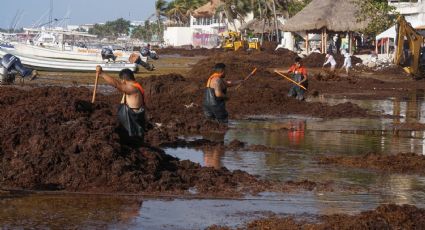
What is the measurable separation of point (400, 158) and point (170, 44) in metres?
111

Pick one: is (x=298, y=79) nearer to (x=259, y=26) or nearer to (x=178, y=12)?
(x=259, y=26)

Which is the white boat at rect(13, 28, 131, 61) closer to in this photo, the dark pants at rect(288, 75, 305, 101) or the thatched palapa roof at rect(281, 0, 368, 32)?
the thatched palapa roof at rect(281, 0, 368, 32)

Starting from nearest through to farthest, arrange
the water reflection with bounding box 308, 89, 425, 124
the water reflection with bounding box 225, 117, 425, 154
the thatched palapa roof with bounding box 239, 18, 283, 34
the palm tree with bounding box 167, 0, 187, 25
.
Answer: the water reflection with bounding box 225, 117, 425, 154 → the water reflection with bounding box 308, 89, 425, 124 → the thatched palapa roof with bounding box 239, 18, 283, 34 → the palm tree with bounding box 167, 0, 187, 25

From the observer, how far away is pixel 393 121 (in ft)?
70.9

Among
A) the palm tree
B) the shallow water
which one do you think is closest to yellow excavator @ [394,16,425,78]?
the shallow water

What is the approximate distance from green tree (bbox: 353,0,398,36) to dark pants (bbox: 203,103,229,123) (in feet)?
113

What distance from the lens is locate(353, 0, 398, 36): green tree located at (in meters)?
52.1

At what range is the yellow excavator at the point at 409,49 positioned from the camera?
3847cm

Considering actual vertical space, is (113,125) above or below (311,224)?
above

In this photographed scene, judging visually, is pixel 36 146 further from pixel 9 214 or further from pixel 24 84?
pixel 24 84

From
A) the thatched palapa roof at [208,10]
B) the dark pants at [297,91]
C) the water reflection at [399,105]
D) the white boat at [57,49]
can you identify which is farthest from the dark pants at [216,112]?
the thatched palapa roof at [208,10]

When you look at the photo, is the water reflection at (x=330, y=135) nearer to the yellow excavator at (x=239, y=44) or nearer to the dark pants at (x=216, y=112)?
the dark pants at (x=216, y=112)

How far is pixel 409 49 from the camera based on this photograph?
3944 cm

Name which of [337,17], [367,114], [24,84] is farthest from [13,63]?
[337,17]
